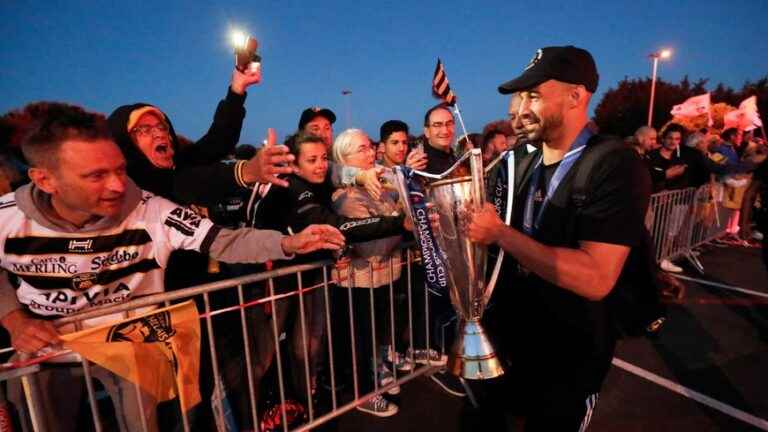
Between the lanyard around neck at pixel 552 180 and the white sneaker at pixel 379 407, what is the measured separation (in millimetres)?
2128

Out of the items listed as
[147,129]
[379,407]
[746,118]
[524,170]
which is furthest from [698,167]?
[147,129]

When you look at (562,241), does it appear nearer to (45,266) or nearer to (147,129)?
(45,266)

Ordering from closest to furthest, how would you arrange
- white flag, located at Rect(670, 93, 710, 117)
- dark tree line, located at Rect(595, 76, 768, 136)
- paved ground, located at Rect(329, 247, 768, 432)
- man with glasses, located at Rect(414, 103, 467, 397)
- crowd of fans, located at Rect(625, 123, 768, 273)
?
paved ground, located at Rect(329, 247, 768, 432) → man with glasses, located at Rect(414, 103, 467, 397) → crowd of fans, located at Rect(625, 123, 768, 273) → white flag, located at Rect(670, 93, 710, 117) → dark tree line, located at Rect(595, 76, 768, 136)

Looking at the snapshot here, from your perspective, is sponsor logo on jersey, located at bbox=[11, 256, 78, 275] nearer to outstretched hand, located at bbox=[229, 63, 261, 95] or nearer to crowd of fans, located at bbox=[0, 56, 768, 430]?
crowd of fans, located at bbox=[0, 56, 768, 430]

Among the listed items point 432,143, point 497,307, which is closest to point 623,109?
point 432,143

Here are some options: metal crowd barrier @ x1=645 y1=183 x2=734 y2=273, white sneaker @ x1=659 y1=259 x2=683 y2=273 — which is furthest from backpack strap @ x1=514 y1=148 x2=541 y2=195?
white sneaker @ x1=659 y1=259 x2=683 y2=273

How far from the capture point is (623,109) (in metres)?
36.8

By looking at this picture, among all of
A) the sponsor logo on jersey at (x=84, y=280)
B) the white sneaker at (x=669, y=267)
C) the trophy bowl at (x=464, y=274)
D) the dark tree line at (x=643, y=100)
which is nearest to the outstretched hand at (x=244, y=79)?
the sponsor logo on jersey at (x=84, y=280)

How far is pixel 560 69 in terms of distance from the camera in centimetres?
174

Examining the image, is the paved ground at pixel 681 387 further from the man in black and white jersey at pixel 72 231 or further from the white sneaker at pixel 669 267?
the man in black and white jersey at pixel 72 231

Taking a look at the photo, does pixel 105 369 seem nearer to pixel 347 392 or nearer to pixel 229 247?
pixel 229 247

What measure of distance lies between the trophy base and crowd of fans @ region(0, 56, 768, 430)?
618mm

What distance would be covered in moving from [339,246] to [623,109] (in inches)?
1695

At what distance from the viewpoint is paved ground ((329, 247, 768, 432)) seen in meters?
2.99
